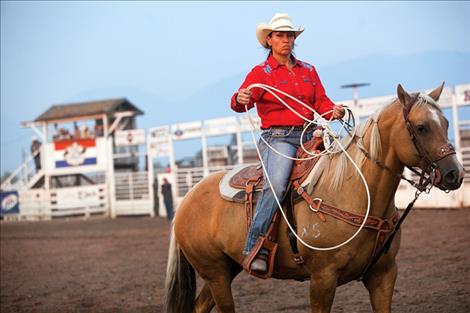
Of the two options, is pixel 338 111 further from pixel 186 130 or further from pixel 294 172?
pixel 186 130

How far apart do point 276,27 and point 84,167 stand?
27.2 meters

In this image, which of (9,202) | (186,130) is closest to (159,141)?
(186,130)

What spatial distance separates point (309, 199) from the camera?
4.87 metres

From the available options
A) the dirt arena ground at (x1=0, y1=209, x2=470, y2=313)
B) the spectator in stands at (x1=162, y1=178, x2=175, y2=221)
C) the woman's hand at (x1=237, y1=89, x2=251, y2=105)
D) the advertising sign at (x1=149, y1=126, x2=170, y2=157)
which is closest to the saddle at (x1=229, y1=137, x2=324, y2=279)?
the woman's hand at (x1=237, y1=89, x2=251, y2=105)

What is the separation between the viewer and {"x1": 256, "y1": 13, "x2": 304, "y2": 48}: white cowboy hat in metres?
5.21

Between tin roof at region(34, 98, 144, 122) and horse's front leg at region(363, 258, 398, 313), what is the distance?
28616 millimetres

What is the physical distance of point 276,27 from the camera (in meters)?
5.23

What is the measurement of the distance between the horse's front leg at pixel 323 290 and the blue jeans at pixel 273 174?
0.61 metres

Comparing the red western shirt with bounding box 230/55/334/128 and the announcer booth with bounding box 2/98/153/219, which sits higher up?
the red western shirt with bounding box 230/55/334/128

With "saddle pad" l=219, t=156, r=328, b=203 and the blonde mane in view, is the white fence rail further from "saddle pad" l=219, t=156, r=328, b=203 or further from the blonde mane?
the blonde mane

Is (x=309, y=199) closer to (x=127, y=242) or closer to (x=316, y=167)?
(x=316, y=167)

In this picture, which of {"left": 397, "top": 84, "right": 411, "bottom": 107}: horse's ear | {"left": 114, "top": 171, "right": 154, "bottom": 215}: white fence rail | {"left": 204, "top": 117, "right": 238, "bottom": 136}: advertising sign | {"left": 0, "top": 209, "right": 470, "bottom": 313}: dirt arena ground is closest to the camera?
{"left": 397, "top": 84, "right": 411, "bottom": 107}: horse's ear

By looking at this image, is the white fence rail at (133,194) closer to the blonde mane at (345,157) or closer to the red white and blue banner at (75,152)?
the red white and blue banner at (75,152)

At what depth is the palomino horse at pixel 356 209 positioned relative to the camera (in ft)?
14.1
